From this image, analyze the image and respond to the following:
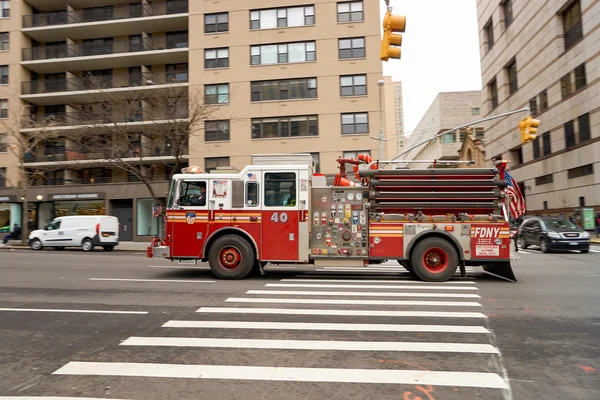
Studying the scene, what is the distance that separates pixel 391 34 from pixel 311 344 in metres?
6.97

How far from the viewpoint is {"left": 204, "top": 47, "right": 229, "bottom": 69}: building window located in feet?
99.1

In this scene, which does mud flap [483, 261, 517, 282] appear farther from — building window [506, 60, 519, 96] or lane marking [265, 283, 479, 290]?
building window [506, 60, 519, 96]

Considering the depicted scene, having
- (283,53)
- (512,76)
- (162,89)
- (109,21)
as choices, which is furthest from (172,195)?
(512,76)

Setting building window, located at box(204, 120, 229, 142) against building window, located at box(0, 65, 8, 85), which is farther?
building window, located at box(0, 65, 8, 85)

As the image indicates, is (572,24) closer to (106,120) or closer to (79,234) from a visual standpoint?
(106,120)

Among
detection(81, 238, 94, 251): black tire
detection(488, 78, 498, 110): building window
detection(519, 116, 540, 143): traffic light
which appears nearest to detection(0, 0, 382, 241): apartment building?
detection(81, 238, 94, 251): black tire

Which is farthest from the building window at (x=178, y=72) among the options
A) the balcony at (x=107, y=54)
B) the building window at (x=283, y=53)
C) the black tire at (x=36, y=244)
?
the black tire at (x=36, y=244)

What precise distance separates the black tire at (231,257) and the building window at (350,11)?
2388 cm

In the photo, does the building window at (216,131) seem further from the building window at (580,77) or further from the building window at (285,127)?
the building window at (580,77)

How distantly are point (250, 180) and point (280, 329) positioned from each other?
505 cm

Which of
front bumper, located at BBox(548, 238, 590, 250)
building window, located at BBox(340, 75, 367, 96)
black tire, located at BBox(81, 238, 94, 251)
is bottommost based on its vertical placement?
front bumper, located at BBox(548, 238, 590, 250)

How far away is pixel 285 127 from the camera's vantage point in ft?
96.0

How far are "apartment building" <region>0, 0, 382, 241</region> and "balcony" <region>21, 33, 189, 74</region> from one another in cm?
10

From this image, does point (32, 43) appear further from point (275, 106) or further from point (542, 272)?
point (542, 272)
